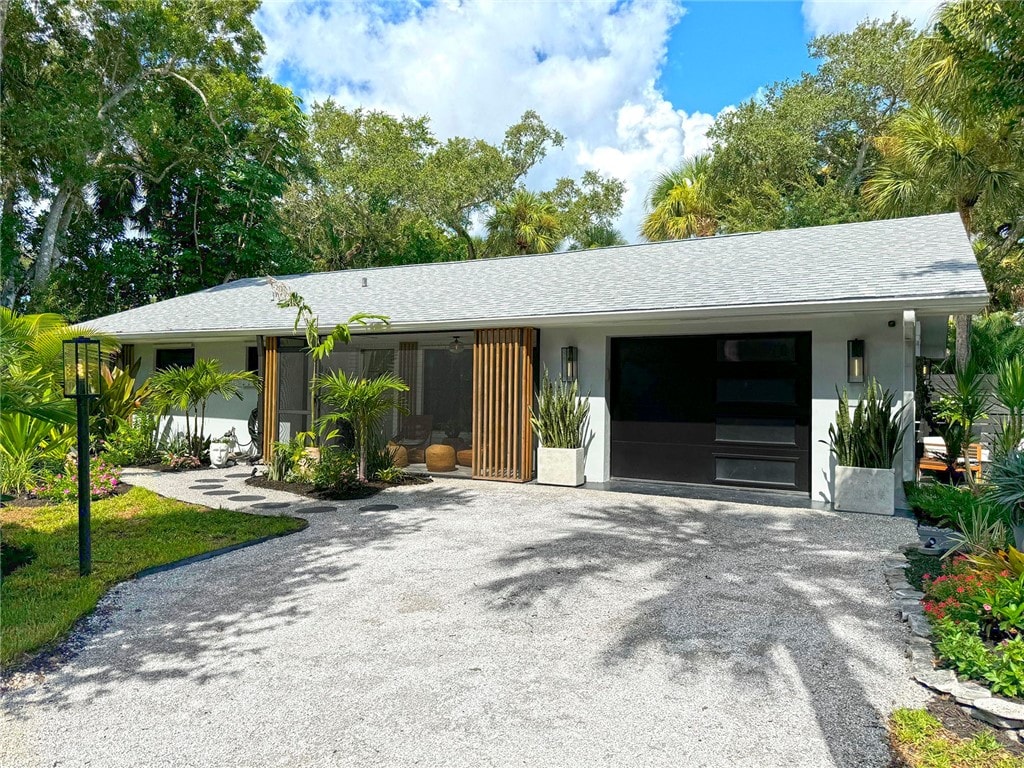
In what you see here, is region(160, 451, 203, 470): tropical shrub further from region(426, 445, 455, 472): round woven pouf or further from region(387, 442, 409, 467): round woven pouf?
region(426, 445, 455, 472): round woven pouf

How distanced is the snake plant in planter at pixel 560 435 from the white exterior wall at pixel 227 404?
5.85m

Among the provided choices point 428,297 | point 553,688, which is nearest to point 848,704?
point 553,688

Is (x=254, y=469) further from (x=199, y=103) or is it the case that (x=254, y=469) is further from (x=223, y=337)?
(x=199, y=103)

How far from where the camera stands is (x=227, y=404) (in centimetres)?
1194

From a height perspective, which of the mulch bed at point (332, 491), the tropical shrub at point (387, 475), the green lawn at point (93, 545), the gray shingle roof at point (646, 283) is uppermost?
the gray shingle roof at point (646, 283)

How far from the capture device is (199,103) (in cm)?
1950

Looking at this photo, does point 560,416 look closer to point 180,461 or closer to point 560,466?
point 560,466

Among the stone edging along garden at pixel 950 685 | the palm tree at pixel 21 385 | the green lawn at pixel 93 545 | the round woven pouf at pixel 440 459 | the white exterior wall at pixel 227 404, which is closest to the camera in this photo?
the stone edging along garden at pixel 950 685

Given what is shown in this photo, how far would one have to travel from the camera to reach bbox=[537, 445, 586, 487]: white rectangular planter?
342 inches

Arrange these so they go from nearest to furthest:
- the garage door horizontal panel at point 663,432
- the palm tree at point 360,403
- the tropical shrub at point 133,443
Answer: the palm tree at point 360,403, the garage door horizontal panel at point 663,432, the tropical shrub at point 133,443

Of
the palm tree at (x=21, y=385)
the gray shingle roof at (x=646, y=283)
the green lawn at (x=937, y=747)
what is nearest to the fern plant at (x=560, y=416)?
the gray shingle roof at (x=646, y=283)

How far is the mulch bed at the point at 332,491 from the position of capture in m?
8.05

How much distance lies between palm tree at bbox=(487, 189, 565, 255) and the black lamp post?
17.7 m

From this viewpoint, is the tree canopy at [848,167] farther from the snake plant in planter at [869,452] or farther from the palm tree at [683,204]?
the snake plant in planter at [869,452]
